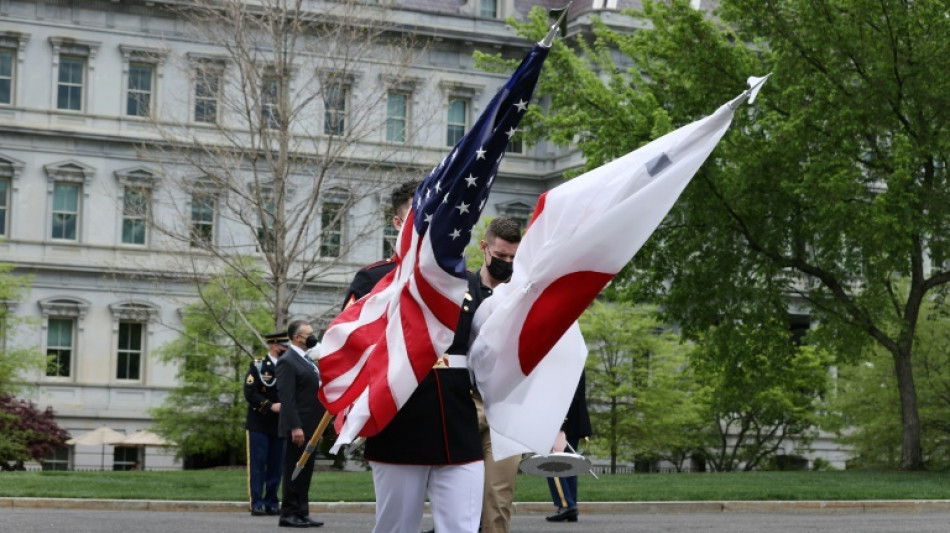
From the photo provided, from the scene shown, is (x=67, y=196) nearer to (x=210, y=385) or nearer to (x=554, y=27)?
(x=210, y=385)

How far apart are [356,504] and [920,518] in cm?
708

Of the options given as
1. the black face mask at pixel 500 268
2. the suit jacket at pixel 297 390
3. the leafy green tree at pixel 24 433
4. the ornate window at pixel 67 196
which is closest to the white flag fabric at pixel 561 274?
the black face mask at pixel 500 268

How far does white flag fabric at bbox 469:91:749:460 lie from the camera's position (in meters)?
7.08

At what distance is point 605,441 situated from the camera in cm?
4881

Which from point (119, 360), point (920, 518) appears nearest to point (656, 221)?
point (920, 518)

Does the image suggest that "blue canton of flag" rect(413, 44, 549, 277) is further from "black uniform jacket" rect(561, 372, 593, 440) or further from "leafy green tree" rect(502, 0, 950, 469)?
"leafy green tree" rect(502, 0, 950, 469)

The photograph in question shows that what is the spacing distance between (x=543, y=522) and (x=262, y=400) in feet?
12.0

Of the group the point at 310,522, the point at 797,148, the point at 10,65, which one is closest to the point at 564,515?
the point at 310,522

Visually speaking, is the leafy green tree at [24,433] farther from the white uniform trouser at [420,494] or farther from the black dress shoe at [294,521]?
the white uniform trouser at [420,494]

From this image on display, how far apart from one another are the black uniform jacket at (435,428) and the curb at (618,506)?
1274cm

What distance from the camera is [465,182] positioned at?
7.29 meters

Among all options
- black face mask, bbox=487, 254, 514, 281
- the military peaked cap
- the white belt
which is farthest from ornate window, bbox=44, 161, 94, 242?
the white belt

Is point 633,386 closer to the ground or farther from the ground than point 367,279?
farther from the ground

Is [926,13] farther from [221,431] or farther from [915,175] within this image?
[221,431]
